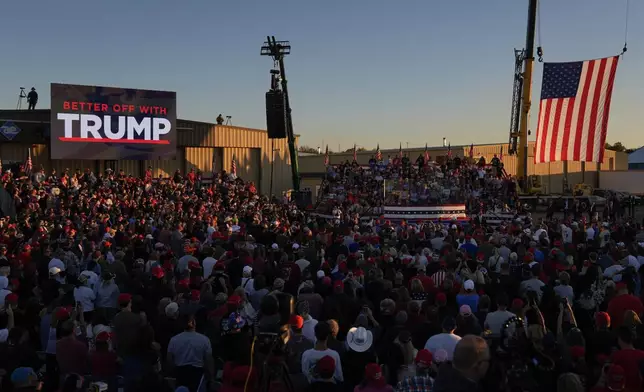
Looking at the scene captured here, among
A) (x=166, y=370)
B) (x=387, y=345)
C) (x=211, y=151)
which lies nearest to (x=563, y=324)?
(x=387, y=345)

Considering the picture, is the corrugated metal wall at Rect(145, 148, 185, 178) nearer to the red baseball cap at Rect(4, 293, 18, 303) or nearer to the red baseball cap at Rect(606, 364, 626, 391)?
the red baseball cap at Rect(4, 293, 18, 303)

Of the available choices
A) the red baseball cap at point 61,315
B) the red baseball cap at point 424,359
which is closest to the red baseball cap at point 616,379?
the red baseball cap at point 424,359

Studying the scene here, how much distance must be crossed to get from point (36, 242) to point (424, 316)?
32.4 ft

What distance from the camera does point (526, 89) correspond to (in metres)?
36.8

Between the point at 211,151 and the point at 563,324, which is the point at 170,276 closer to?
the point at 563,324

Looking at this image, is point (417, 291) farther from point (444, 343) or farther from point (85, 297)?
point (85, 297)

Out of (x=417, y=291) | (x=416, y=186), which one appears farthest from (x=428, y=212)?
(x=417, y=291)

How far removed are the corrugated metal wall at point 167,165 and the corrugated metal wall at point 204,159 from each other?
1.17 ft

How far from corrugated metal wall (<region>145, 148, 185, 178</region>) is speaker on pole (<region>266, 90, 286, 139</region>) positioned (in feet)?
17.5

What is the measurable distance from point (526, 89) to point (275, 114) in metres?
15.7

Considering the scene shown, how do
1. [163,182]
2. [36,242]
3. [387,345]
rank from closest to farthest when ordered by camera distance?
[387,345] < [36,242] < [163,182]

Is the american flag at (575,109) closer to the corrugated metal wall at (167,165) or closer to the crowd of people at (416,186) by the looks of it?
the crowd of people at (416,186)

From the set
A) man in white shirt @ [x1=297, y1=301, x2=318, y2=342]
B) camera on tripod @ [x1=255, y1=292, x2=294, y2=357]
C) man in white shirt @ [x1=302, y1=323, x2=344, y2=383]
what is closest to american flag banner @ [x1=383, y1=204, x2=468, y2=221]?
man in white shirt @ [x1=297, y1=301, x2=318, y2=342]

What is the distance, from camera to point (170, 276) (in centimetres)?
932
